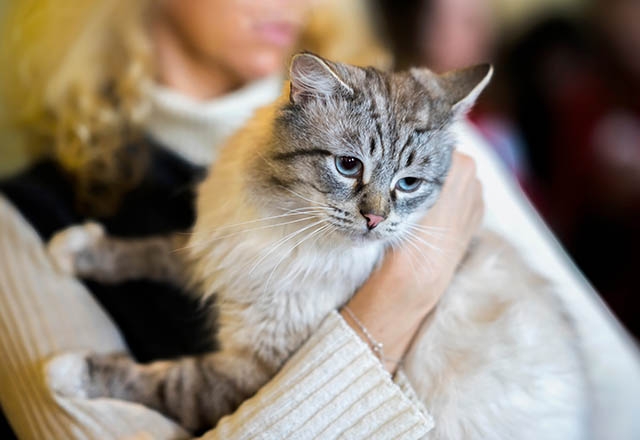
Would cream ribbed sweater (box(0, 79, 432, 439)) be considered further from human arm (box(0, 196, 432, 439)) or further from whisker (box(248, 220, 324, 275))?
whisker (box(248, 220, 324, 275))

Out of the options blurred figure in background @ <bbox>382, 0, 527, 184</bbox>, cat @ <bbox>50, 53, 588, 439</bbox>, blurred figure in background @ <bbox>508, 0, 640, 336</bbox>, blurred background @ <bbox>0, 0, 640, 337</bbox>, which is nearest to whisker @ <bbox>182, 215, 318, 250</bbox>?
→ cat @ <bbox>50, 53, 588, 439</bbox>

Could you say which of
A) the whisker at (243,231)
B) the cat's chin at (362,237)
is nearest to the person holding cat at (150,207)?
the cat's chin at (362,237)

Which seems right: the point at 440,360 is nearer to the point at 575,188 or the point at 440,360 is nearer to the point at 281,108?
the point at 281,108

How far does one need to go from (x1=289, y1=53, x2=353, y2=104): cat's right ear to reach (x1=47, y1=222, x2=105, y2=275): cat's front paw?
730mm

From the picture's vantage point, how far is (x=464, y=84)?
122 centimetres

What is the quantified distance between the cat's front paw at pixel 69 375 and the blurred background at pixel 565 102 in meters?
2.43

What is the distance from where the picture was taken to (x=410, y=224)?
123cm

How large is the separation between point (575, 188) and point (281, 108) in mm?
2786

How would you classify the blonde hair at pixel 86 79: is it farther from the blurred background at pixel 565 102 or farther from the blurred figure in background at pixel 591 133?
the blurred figure in background at pixel 591 133

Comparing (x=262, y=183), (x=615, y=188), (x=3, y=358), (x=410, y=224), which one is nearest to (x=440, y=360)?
(x=410, y=224)

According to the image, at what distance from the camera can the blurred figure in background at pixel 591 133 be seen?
3.07 metres

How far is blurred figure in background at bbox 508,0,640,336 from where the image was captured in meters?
3.07

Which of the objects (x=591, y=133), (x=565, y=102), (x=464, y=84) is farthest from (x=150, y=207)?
(x=565, y=102)

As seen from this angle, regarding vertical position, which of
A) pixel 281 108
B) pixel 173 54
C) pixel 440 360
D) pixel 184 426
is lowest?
pixel 440 360
